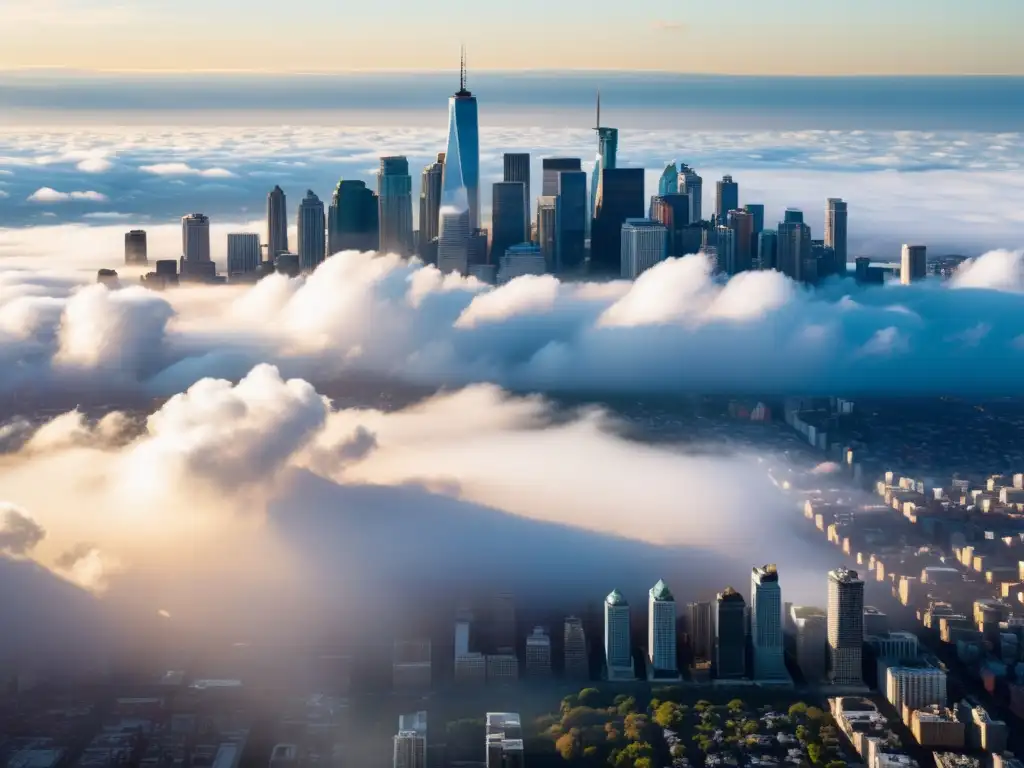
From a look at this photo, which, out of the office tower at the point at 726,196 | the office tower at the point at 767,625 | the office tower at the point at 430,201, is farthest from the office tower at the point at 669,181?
the office tower at the point at 767,625

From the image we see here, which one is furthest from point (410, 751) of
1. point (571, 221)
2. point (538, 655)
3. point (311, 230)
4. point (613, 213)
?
point (613, 213)

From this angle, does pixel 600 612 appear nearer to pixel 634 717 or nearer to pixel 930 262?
pixel 634 717

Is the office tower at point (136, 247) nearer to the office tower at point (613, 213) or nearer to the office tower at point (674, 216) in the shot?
the office tower at point (613, 213)

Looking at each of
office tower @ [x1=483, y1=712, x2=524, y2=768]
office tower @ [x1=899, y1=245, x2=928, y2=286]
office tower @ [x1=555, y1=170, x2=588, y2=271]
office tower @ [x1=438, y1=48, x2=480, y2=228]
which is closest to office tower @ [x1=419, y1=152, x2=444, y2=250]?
office tower @ [x1=438, y1=48, x2=480, y2=228]

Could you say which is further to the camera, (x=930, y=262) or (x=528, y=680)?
(x=930, y=262)

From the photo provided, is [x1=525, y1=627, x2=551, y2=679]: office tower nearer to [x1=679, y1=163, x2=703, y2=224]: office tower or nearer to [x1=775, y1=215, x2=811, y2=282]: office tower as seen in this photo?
[x1=775, y1=215, x2=811, y2=282]: office tower

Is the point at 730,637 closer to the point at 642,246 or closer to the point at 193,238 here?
the point at 193,238

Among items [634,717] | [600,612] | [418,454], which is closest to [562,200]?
[418,454]
